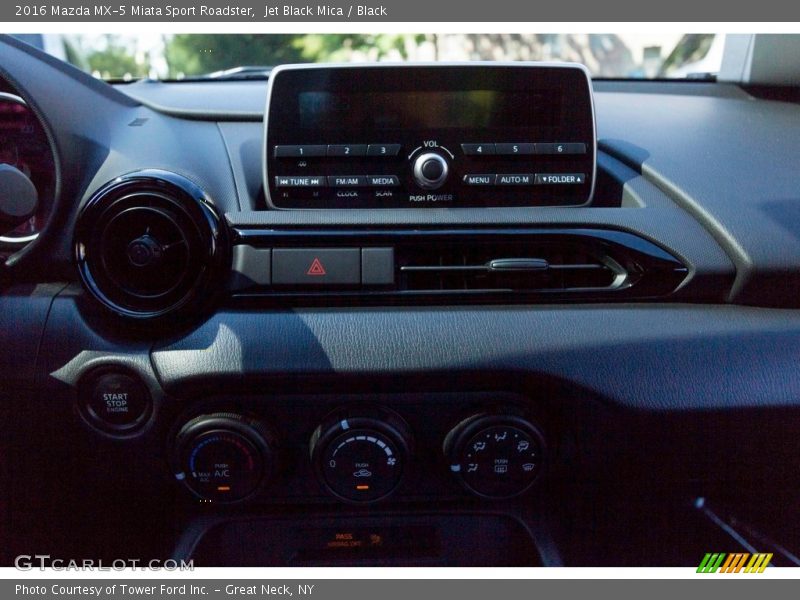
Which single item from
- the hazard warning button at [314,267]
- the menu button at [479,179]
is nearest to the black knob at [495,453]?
the hazard warning button at [314,267]

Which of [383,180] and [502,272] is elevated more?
[383,180]

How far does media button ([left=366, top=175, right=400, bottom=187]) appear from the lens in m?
1.47

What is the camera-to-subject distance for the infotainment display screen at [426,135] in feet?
4.74

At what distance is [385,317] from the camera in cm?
140

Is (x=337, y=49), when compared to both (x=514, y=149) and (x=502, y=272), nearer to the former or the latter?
(x=514, y=149)

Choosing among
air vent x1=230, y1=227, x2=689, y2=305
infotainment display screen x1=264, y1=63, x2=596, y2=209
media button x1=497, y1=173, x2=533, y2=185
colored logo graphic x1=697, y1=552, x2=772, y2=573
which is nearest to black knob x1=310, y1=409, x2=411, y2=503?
air vent x1=230, y1=227, x2=689, y2=305

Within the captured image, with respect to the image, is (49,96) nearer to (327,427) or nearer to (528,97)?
(327,427)

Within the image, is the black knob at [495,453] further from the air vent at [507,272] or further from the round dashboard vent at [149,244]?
the round dashboard vent at [149,244]

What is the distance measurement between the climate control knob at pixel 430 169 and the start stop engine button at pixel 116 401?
30.9 inches

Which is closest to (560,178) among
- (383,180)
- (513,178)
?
(513,178)

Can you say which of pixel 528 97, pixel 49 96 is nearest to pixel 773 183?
pixel 528 97

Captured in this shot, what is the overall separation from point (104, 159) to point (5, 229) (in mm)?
270

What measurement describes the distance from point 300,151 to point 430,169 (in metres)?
0.30
